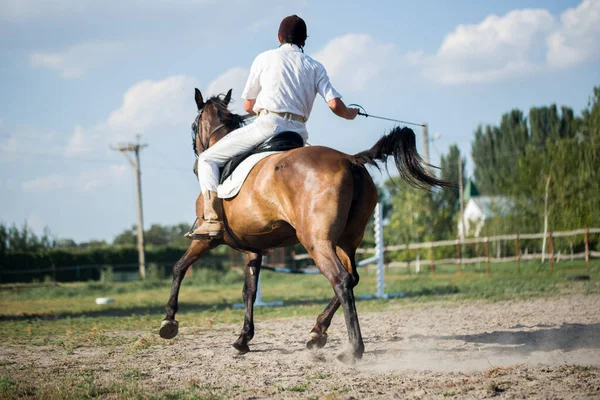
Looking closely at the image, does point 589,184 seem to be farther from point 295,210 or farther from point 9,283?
point 9,283

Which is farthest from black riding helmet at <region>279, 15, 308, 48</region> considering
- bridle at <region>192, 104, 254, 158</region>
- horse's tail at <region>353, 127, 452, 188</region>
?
horse's tail at <region>353, 127, 452, 188</region>

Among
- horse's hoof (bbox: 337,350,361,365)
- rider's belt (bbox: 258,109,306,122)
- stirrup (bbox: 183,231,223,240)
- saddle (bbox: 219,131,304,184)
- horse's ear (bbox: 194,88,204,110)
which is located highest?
horse's ear (bbox: 194,88,204,110)

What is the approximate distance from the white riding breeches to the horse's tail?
3.00 feet

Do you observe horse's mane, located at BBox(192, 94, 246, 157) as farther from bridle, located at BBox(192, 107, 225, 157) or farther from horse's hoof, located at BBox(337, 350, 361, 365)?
horse's hoof, located at BBox(337, 350, 361, 365)

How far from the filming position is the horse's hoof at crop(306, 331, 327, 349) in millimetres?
5793

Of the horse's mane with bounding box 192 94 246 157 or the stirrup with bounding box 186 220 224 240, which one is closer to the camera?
the stirrup with bounding box 186 220 224 240

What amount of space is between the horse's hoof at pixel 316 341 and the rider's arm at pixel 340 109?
2.17 m

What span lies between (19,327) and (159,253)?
34.2 metres

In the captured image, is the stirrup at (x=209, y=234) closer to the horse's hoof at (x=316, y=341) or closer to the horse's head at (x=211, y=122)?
the horse's head at (x=211, y=122)

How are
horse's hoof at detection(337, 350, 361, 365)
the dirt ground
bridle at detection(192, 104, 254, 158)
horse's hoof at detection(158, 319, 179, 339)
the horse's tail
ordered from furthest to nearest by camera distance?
bridle at detection(192, 104, 254, 158) < horse's hoof at detection(158, 319, 179, 339) < the horse's tail < horse's hoof at detection(337, 350, 361, 365) < the dirt ground

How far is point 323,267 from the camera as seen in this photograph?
15.7ft

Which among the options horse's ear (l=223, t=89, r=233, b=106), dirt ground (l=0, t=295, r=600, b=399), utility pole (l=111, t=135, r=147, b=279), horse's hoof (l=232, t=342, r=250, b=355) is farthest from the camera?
utility pole (l=111, t=135, r=147, b=279)

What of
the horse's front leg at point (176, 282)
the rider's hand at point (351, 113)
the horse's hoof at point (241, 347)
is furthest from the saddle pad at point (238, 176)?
the horse's hoof at point (241, 347)

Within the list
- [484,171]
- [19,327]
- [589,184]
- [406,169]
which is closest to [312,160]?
[406,169]
